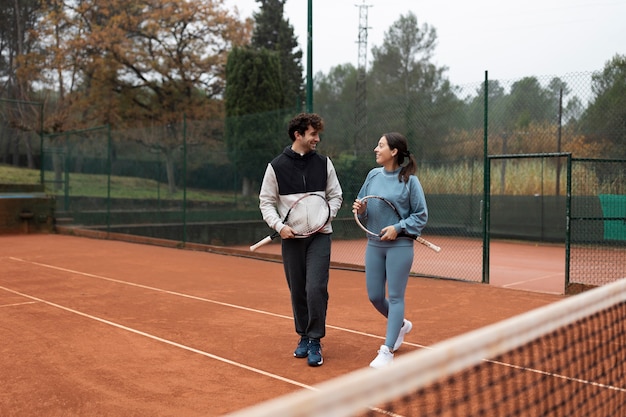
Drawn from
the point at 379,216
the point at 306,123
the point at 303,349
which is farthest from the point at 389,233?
the point at 303,349

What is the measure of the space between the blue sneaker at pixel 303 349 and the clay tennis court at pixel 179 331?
10 centimetres

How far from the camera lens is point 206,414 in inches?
147

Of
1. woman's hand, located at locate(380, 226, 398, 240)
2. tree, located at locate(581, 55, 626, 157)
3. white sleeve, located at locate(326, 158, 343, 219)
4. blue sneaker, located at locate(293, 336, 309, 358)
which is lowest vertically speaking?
blue sneaker, located at locate(293, 336, 309, 358)

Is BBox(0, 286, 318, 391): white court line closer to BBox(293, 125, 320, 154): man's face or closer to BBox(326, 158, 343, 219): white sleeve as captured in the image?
BBox(326, 158, 343, 219): white sleeve

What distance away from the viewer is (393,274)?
4.61m

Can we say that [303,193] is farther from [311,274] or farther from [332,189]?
[311,274]

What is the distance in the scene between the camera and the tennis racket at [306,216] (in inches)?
187

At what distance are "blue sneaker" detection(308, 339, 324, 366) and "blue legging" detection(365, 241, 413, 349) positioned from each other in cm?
53

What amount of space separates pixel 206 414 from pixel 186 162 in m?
11.9

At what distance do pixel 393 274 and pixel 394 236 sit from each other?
303 mm

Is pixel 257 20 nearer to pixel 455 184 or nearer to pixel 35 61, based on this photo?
pixel 35 61

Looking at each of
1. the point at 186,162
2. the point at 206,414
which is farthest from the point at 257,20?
the point at 206,414

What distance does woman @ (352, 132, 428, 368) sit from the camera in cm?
459

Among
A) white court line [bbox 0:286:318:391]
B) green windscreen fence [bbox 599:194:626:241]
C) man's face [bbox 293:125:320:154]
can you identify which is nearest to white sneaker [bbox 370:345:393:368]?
white court line [bbox 0:286:318:391]
